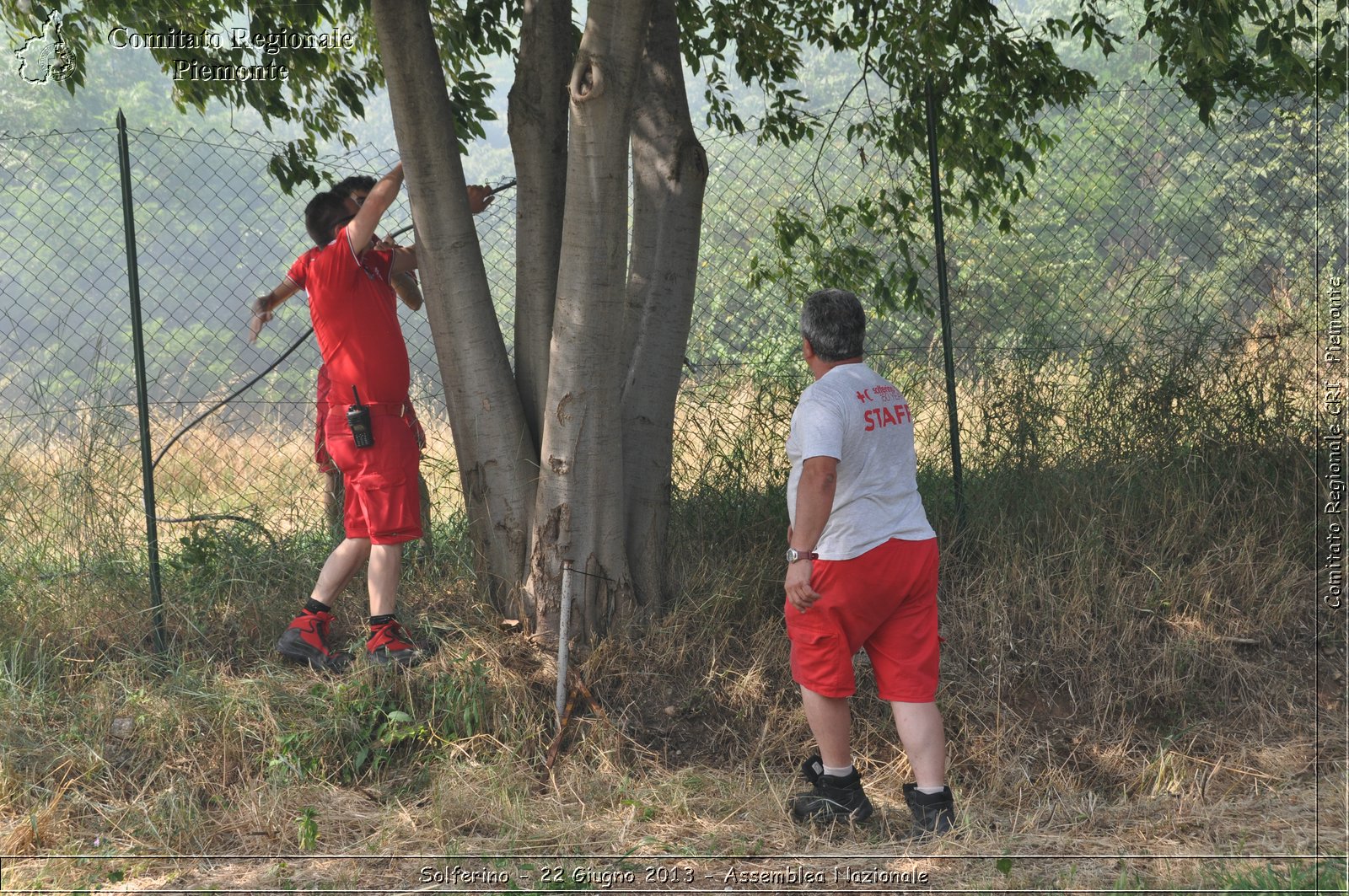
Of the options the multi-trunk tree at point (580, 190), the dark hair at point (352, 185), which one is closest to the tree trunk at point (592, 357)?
the multi-trunk tree at point (580, 190)

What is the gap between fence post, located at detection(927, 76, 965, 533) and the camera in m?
5.27

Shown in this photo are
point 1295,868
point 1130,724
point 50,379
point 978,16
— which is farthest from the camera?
point 978,16

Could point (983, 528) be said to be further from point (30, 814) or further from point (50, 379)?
point (50, 379)

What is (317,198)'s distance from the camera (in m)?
4.46

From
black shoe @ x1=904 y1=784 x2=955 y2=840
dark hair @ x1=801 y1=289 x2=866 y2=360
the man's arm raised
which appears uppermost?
the man's arm raised

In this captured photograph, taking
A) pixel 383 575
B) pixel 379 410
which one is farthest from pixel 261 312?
pixel 383 575

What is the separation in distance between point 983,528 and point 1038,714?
3.37ft

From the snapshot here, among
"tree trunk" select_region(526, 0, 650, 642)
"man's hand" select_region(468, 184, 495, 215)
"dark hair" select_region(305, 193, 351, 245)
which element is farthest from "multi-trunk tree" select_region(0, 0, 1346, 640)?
"dark hair" select_region(305, 193, 351, 245)

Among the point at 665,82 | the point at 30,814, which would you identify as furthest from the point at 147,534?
the point at 665,82

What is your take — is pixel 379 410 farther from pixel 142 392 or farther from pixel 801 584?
pixel 801 584

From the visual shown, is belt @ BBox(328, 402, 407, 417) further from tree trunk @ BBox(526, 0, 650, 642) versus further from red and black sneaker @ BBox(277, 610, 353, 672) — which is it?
red and black sneaker @ BBox(277, 610, 353, 672)

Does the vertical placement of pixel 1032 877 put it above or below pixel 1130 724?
below

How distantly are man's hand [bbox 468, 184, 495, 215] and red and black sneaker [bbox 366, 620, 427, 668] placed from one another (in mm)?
1806

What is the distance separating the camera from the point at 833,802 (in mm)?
3660
